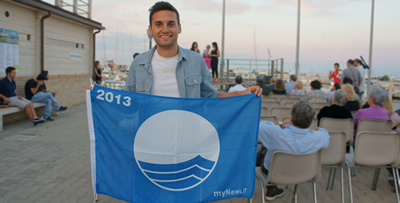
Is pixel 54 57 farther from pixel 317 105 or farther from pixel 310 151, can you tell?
pixel 310 151

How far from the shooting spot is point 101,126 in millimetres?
2369

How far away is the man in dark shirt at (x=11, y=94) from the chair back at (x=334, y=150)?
311 inches

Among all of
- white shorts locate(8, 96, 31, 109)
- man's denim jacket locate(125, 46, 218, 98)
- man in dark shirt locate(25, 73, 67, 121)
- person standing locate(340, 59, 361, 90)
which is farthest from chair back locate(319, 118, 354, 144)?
man in dark shirt locate(25, 73, 67, 121)

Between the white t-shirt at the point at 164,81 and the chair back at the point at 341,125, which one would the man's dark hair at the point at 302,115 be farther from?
the chair back at the point at 341,125

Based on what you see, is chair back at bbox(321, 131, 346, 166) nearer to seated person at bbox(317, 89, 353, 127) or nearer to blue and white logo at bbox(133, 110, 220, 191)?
seated person at bbox(317, 89, 353, 127)

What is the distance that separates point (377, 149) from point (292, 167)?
142cm

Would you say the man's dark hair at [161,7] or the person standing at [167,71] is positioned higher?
the man's dark hair at [161,7]

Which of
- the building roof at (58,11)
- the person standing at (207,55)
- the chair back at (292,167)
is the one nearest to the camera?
the chair back at (292,167)

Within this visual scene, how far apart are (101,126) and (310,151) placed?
7.25ft

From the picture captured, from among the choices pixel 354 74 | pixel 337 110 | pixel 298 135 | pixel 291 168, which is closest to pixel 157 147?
pixel 291 168

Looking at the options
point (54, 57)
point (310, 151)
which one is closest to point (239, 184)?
point (310, 151)

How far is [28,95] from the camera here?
8.96 metres

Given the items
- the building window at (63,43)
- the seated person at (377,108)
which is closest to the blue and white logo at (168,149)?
the seated person at (377,108)

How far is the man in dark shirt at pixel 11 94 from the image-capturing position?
7906 millimetres
